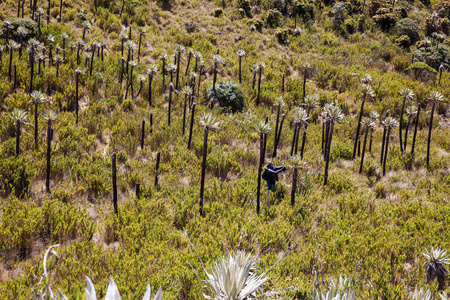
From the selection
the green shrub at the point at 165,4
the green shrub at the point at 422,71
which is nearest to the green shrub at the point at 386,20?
the green shrub at the point at 422,71

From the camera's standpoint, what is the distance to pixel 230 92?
16.9m

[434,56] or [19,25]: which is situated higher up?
[434,56]

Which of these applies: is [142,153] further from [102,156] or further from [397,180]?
[397,180]

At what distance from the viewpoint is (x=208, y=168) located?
10742 mm

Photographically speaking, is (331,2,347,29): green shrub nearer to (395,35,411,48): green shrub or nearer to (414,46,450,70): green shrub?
(395,35,411,48): green shrub

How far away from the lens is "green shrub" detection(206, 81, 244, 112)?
16.5 m

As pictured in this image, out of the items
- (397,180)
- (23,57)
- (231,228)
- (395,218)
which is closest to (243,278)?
(231,228)

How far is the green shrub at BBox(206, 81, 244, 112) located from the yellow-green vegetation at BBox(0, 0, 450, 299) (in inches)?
4.8

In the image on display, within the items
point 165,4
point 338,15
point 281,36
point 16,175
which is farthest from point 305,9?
point 16,175

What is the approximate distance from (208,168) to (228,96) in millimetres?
7256

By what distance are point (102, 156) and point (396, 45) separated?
100 feet

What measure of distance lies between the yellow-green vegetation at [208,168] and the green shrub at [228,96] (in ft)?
0.40

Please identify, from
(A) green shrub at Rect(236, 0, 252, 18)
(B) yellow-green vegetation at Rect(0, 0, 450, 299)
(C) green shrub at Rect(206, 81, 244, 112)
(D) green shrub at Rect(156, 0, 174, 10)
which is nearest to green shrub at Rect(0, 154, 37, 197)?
(B) yellow-green vegetation at Rect(0, 0, 450, 299)

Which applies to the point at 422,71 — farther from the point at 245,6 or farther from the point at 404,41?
the point at 245,6
